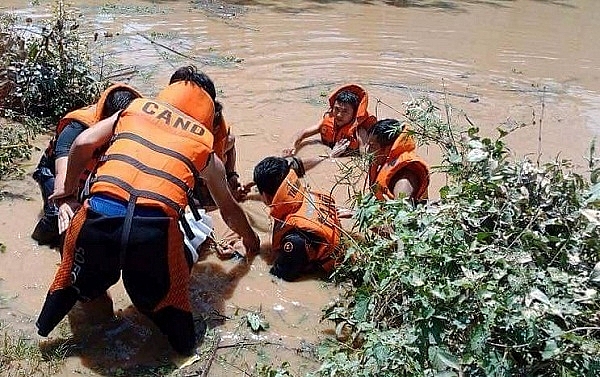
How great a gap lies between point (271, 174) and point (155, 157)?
3.35 ft

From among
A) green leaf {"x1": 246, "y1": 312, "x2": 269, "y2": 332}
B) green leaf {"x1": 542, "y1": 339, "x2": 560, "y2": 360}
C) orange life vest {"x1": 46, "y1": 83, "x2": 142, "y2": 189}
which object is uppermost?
orange life vest {"x1": 46, "y1": 83, "x2": 142, "y2": 189}

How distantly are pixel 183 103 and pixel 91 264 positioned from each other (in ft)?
2.94

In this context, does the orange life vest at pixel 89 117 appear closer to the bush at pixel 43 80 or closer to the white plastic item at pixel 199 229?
the white plastic item at pixel 199 229

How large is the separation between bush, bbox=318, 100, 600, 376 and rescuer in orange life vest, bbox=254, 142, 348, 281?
3.52ft

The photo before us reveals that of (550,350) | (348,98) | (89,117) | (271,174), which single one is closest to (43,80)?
(89,117)

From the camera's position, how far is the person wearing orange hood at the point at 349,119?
234 inches

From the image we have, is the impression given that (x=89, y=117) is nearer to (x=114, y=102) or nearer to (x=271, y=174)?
(x=114, y=102)

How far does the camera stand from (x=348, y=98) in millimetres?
5953

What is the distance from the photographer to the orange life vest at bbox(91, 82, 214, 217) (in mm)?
3199

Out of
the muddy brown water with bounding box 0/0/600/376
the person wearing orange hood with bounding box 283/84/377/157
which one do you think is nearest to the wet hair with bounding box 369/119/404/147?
the muddy brown water with bounding box 0/0/600/376

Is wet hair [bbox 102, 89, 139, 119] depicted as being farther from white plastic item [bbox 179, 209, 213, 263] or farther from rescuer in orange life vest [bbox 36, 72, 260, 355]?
white plastic item [bbox 179, 209, 213, 263]

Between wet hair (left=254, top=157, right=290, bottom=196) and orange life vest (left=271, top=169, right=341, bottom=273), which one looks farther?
wet hair (left=254, top=157, right=290, bottom=196)

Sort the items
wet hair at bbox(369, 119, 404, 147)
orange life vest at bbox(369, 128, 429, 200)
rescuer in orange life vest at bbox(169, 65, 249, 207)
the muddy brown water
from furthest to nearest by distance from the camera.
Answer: rescuer in orange life vest at bbox(169, 65, 249, 207) < wet hair at bbox(369, 119, 404, 147) < orange life vest at bbox(369, 128, 429, 200) < the muddy brown water

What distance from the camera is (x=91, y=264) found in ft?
10.5
